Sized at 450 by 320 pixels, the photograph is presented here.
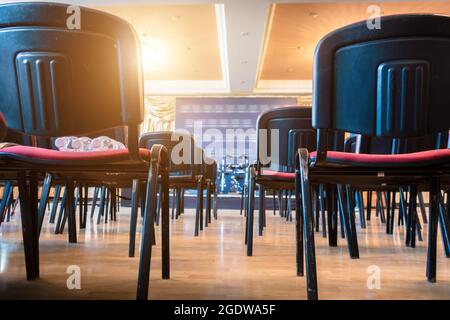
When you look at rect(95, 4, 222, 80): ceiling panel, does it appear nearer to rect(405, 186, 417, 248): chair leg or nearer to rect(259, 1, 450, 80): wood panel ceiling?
rect(259, 1, 450, 80): wood panel ceiling

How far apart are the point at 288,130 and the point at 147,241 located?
1.07 meters

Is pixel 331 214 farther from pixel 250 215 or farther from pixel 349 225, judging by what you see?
pixel 250 215

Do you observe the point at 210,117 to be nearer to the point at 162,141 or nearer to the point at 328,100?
the point at 162,141

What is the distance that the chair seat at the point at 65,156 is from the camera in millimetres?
935

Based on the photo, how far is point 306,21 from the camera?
6078 millimetres

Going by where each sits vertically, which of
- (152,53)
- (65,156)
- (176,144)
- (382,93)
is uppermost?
(152,53)

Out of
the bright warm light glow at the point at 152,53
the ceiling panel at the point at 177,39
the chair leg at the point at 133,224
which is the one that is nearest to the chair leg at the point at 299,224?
the chair leg at the point at 133,224

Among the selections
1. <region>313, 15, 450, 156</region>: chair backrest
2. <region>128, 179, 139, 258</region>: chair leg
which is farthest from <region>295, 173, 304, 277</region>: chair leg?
<region>128, 179, 139, 258</region>: chair leg

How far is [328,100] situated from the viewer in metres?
0.97

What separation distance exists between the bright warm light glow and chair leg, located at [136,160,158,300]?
6.40 m

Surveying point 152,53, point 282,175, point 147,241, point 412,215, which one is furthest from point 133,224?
point 152,53

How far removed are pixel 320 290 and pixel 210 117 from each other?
9009 millimetres

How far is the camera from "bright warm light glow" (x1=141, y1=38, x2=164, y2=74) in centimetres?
712

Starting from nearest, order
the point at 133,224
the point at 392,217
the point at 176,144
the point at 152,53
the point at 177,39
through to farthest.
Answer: the point at 133,224 → the point at 176,144 → the point at 392,217 → the point at 177,39 → the point at 152,53
